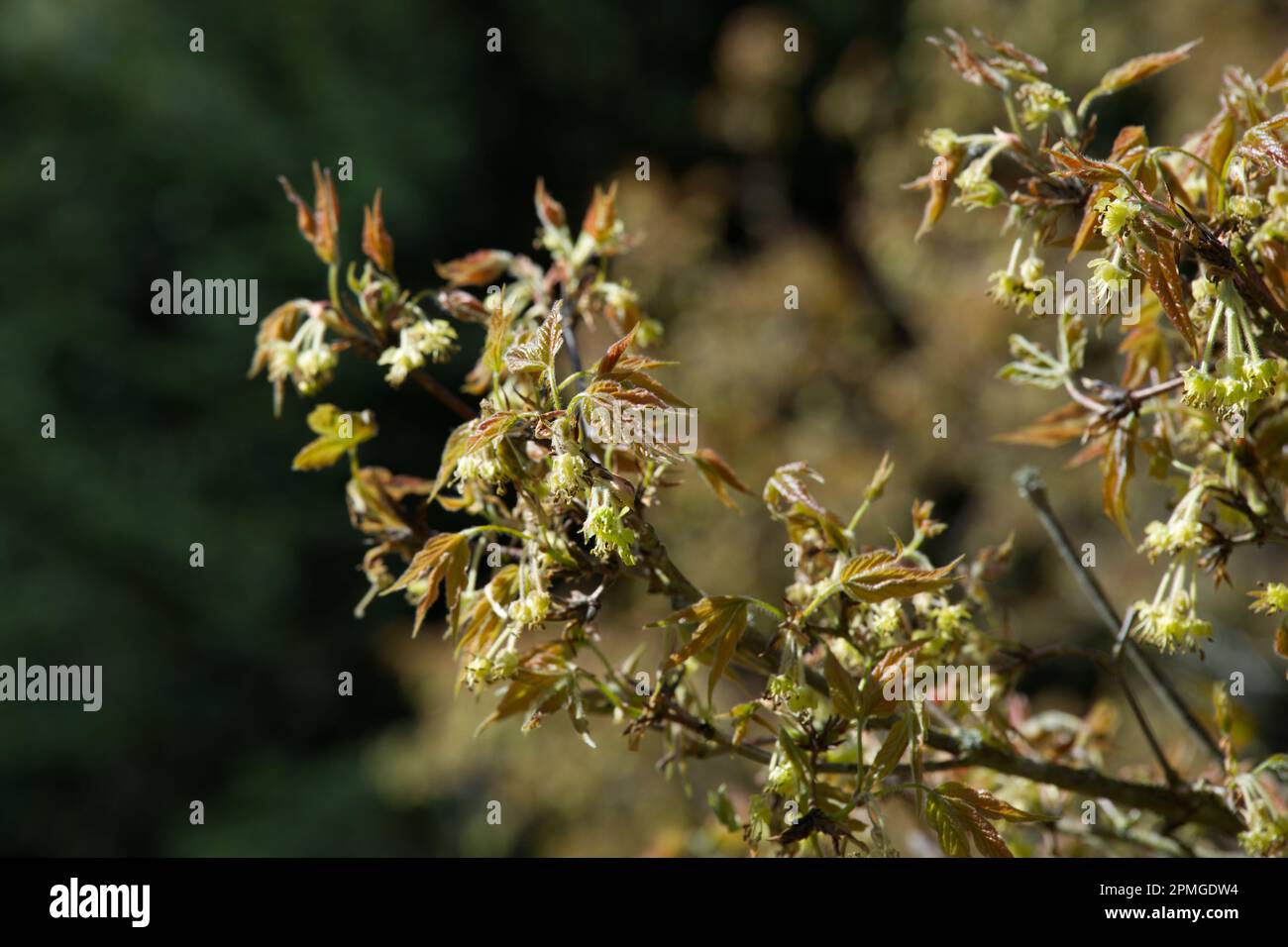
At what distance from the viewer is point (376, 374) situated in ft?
20.0

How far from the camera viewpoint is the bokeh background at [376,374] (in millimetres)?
4488

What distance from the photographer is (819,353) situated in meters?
4.83

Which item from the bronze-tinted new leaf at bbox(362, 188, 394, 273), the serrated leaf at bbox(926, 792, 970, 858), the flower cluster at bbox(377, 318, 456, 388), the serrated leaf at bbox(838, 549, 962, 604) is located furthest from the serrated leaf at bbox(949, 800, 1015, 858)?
the bronze-tinted new leaf at bbox(362, 188, 394, 273)

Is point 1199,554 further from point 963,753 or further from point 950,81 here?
point 950,81

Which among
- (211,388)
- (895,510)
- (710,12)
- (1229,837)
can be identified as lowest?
(1229,837)

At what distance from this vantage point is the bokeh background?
4488 mm

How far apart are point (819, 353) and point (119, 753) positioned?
3990mm

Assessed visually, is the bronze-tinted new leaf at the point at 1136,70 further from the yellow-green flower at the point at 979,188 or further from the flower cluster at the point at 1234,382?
the flower cluster at the point at 1234,382

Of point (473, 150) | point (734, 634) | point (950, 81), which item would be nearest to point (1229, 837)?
point (734, 634)

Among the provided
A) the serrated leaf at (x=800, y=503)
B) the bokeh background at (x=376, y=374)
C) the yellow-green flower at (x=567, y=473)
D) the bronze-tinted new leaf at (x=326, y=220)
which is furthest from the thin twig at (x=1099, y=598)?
the bokeh background at (x=376, y=374)

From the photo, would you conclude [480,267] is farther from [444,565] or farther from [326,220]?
[444,565]

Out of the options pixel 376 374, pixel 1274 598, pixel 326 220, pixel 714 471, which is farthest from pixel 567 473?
pixel 376 374

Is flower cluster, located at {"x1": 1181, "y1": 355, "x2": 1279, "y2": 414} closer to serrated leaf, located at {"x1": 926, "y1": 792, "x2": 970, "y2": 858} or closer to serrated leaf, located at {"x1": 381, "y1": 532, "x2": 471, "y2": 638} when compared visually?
serrated leaf, located at {"x1": 926, "y1": 792, "x2": 970, "y2": 858}

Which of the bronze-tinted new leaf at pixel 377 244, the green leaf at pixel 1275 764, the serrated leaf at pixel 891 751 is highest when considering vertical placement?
the bronze-tinted new leaf at pixel 377 244
